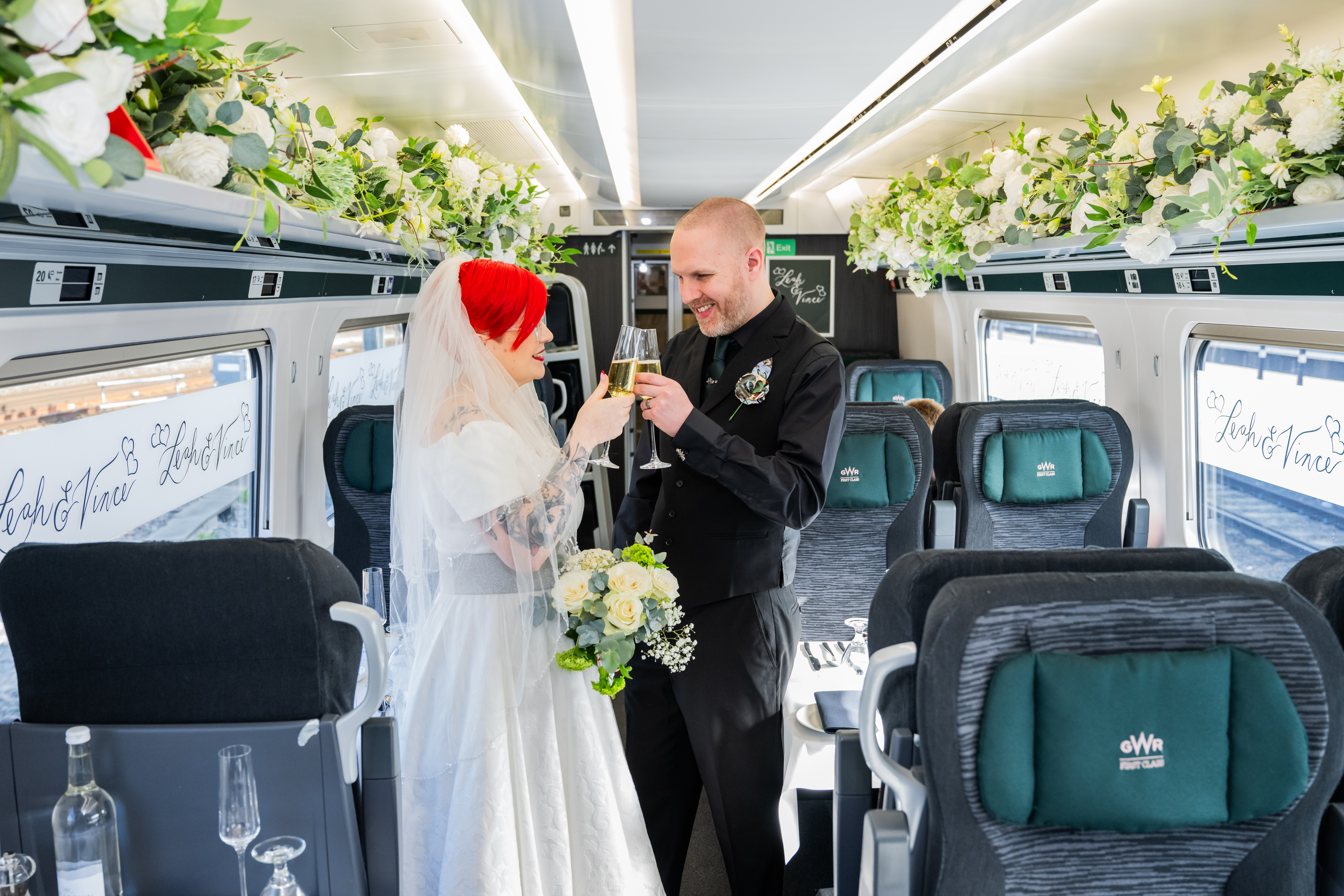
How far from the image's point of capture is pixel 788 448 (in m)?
2.39

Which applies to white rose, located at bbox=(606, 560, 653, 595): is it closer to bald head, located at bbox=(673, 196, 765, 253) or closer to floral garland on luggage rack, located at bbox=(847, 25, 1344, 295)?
bald head, located at bbox=(673, 196, 765, 253)

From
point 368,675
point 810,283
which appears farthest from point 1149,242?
point 810,283

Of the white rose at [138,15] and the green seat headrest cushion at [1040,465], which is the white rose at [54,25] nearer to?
the white rose at [138,15]

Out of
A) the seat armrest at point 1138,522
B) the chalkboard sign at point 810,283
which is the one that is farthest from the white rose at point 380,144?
the chalkboard sign at point 810,283

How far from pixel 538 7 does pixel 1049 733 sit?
1962 mm

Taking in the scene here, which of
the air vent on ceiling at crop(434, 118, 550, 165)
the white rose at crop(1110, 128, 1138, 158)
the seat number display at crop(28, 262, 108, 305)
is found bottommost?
the seat number display at crop(28, 262, 108, 305)

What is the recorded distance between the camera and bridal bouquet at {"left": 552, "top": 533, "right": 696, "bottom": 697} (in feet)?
6.98

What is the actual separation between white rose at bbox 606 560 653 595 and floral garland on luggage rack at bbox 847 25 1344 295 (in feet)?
5.54

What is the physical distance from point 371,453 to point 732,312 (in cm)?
190

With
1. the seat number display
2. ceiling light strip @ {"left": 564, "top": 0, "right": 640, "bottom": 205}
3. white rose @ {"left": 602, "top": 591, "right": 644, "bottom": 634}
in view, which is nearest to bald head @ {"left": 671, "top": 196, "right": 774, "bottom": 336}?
ceiling light strip @ {"left": 564, "top": 0, "right": 640, "bottom": 205}

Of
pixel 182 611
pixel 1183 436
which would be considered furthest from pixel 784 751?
pixel 1183 436

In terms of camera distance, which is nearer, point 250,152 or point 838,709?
point 250,152

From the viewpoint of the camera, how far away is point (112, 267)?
2301 mm

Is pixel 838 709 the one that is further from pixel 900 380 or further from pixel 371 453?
pixel 900 380
